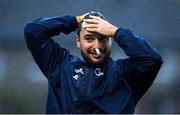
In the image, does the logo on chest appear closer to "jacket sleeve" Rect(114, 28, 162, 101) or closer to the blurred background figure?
"jacket sleeve" Rect(114, 28, 162, 101)

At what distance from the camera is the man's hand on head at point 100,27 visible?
7.04 feet

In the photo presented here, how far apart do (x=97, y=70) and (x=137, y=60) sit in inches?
5.2

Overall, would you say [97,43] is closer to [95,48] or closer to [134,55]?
[95,48]

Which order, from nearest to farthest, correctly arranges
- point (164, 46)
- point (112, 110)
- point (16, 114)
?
point (112, 110)
point (16, 114)
point (164, 46)

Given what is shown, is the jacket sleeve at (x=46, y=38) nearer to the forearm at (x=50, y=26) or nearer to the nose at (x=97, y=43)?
the forearm at (x=50, y=26)

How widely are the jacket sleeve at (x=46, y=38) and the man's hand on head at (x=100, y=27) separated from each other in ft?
0.37

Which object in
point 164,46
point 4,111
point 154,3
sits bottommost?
point 4,111

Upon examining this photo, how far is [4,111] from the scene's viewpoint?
2713 mm

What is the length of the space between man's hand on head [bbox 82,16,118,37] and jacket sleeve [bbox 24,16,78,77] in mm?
114

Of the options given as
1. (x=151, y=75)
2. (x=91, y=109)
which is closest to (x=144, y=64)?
(x=151, y=75)

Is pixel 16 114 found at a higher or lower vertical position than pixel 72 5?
lower

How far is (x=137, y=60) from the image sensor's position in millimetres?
2145

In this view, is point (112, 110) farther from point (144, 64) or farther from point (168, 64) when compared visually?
point (168, 64)

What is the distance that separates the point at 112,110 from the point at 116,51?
588 mm
